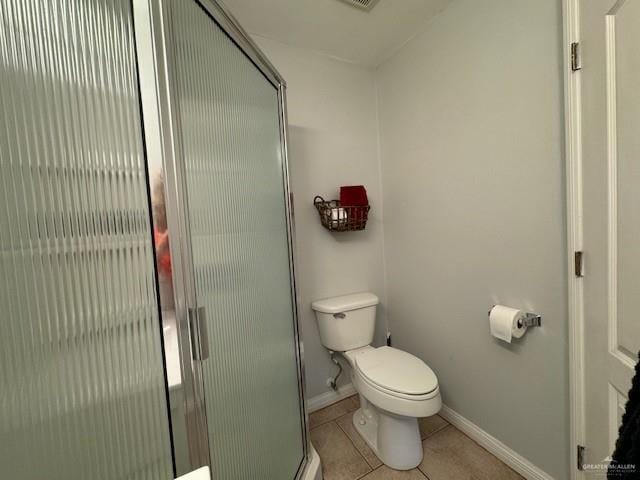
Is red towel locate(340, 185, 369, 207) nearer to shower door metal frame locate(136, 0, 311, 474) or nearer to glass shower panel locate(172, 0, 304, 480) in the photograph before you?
glass shower panel locate(172, 0, 304, 480)

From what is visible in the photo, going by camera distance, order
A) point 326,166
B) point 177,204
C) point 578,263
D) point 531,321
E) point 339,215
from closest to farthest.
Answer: point 177,204
point 578,263
point 531,321
point 339,215
point 326,166

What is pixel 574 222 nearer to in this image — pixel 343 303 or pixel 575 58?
pixel 575 58

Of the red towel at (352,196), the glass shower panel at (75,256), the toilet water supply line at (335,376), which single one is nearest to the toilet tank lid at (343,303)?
the toilet water supply line at (335,376)

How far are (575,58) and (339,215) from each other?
1106mm

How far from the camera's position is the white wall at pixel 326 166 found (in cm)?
151

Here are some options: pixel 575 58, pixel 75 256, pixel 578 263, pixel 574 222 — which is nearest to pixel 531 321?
pixel 578 263

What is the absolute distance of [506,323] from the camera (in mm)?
1048

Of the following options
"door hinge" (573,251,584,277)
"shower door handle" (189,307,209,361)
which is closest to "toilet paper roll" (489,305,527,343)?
"door hinge" (573,251,584,277)

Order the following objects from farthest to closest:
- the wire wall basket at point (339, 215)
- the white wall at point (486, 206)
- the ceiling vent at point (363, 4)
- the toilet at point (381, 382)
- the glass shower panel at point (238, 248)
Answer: the wire wall basket at point (339, 215)
the ceiling vent at point (363, 4)
the toilet at point (381, 382)
the white wall at point (486, 206)
the glass shower panel at point (238, 248)

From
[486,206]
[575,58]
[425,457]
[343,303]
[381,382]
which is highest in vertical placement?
[575,58]

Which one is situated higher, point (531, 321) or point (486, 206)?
point (486, 206)

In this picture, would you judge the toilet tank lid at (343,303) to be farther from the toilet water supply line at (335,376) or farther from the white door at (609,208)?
the white door at (609,208)

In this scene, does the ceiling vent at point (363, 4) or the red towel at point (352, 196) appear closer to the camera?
the ceiling vent at point (363, 4)

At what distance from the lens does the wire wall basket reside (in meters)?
1.47
